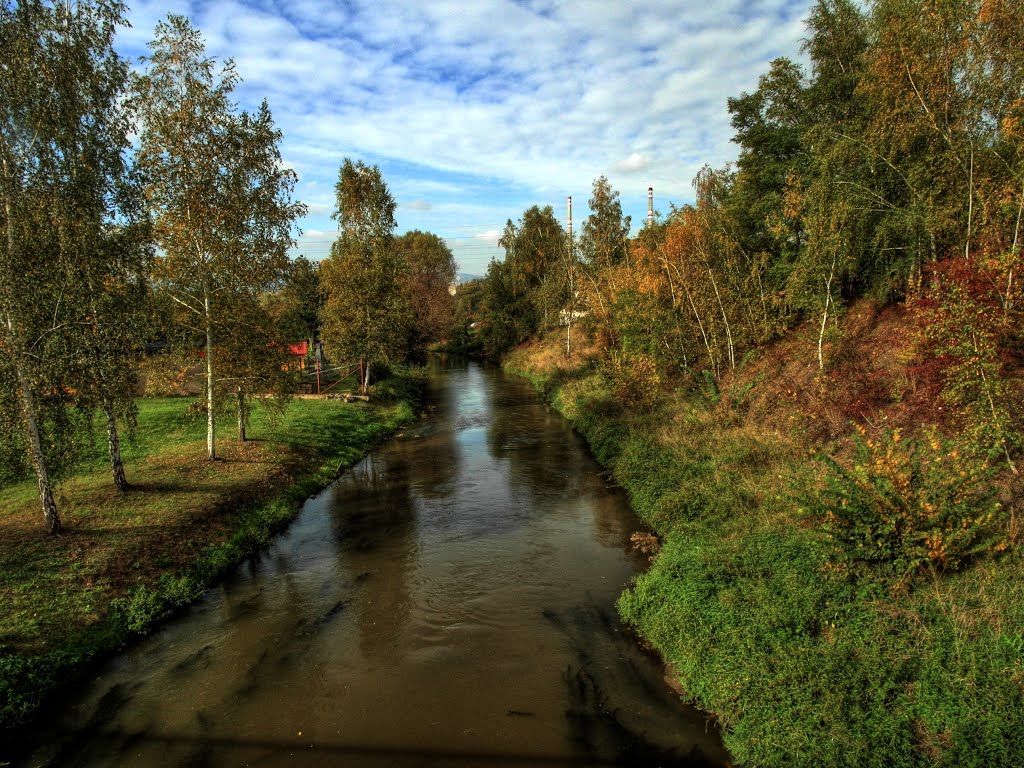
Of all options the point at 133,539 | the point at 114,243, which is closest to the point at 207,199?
the point at 114,243

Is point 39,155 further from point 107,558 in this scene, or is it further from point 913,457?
point 913,457

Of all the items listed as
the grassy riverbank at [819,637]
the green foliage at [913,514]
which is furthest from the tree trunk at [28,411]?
the green foliage at [913,514]

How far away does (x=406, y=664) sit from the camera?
8398 millimetres

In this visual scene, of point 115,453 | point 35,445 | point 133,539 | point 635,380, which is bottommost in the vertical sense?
point 133,539

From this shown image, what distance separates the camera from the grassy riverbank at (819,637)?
227 inches

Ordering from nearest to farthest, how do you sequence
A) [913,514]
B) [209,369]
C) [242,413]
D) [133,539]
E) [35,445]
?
[913,514] < [35,445] < [133,539] < [209,369] < [242,413]

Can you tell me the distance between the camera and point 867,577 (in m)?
8.07

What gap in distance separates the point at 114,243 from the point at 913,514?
49.9ft

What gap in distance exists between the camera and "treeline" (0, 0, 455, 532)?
941 centimetres

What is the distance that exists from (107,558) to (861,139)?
64.4 ft

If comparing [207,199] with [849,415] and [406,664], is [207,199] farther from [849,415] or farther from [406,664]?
[849,415]

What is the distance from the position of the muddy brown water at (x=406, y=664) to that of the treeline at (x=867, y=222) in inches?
292

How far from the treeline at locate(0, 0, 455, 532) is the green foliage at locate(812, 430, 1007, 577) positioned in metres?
13.4

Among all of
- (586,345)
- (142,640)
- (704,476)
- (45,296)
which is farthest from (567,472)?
(586,345)
